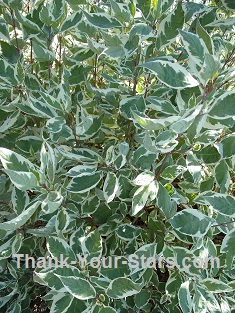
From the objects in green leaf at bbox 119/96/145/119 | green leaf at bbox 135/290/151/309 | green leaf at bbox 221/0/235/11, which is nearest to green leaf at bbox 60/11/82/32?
green leaf at bbox 119/96/145/119

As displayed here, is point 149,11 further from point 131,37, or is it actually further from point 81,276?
point 81,276

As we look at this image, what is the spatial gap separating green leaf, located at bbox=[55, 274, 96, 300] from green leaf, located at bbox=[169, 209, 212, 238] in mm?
236

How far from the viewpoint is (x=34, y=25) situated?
0.95 m

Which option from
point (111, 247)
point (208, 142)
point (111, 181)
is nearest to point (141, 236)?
point (111, 247)

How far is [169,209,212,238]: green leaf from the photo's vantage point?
2.74ft

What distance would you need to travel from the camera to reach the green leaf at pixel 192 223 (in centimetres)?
83

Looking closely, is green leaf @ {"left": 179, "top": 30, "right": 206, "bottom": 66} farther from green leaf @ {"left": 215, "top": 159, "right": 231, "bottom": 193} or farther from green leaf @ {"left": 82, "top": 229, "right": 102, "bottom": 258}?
green leaf @ {"left": 82, "top": 229, "right": 102, "bottom": 258}

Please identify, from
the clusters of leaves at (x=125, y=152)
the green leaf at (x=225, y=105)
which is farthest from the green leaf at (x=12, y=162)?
the green leaf at (x=225, y=105)

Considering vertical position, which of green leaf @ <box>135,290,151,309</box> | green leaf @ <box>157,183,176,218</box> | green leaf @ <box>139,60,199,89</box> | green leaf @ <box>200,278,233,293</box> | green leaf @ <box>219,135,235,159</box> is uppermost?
green leaf @ <box>139,60,199,89</box>

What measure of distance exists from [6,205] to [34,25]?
56 cm

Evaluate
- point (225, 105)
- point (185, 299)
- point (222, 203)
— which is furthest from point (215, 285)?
point (225, 105)

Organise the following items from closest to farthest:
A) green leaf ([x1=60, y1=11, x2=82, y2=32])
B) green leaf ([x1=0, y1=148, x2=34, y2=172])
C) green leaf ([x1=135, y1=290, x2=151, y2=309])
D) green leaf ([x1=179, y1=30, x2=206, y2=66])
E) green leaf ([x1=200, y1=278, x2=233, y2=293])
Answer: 1. green leaf ([x1=179, y1=30, x2=206, y2=66])
2. green leaf ([x1=0, y1=148, x2=34, y2=172])
3. green leaf ([x1=200, y1=278, x2=233, y2=293])
4. green leaf ([x1=60, y1=11, x2=82, y2=32])
5. green leaf ([x1=135, y1=290, x2=151, y2=309])

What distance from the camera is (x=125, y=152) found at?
928 mm

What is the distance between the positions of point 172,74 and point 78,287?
0.47 m
